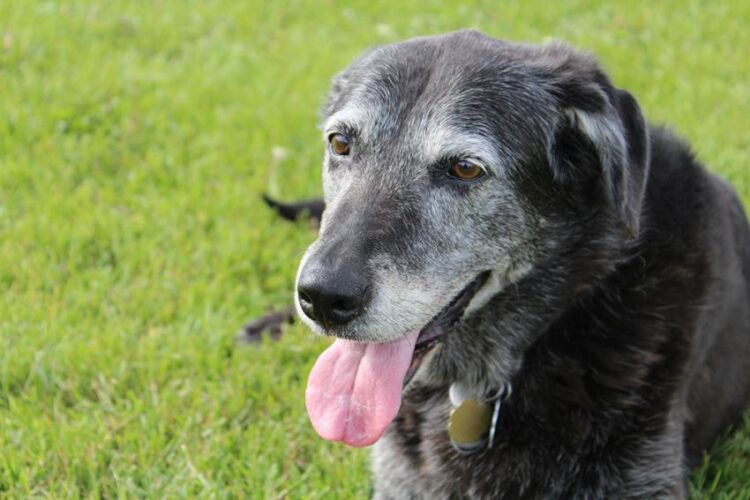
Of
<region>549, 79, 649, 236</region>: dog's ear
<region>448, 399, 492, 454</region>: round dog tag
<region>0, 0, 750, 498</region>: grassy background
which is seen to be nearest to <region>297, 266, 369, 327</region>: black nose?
<region>448, 399, 492, 454</region>: round dog tag

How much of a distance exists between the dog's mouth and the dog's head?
69 mm

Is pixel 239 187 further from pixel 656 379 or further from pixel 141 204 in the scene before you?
pixel 656 379

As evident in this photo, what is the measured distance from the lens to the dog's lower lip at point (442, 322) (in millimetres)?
3219

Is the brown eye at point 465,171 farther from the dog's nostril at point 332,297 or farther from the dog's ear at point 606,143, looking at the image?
the dog's nostril at point 332,297

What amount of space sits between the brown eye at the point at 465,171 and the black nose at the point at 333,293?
0.57m

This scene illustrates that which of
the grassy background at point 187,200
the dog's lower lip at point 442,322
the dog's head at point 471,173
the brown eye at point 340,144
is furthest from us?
the grassy background at point 187,200

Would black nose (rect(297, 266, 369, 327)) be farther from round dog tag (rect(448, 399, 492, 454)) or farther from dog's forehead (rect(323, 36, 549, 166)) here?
round dog tag (rect(448, 399, 492, 454))

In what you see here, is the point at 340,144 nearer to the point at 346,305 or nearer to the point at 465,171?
the point at 465,171

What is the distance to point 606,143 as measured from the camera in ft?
10.3

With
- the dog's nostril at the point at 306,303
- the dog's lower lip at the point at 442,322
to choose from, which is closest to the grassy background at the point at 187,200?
the dog's lower lip at the point at 442,322

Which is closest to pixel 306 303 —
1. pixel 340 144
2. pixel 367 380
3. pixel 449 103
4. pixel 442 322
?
pixel 367 380

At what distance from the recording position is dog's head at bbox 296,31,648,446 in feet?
10.1

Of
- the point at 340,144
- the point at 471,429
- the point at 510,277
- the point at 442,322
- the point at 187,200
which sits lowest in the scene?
the point at 187,200

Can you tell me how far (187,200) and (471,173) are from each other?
2878 mm
